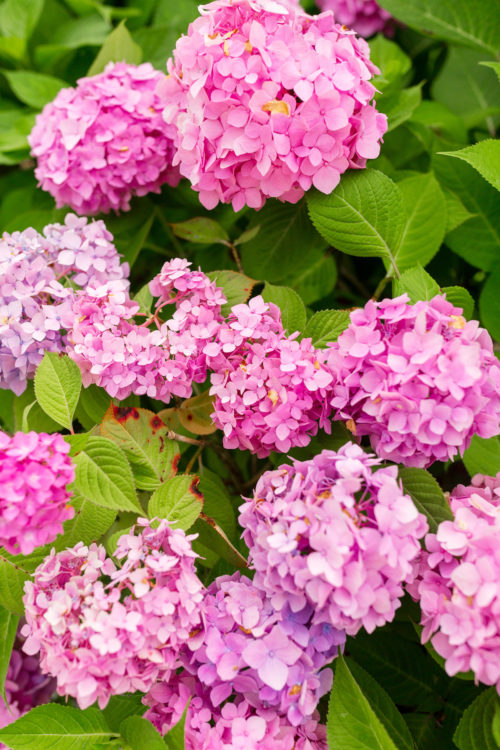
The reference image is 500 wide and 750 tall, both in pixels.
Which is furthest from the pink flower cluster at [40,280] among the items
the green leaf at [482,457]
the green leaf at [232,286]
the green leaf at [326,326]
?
the green leaf at [482,457]

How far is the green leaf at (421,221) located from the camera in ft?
2.73

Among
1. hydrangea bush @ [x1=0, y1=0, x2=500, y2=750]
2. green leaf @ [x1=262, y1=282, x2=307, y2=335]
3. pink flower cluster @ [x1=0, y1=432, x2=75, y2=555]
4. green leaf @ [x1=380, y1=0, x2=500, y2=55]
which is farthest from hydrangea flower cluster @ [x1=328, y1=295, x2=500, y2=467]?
green leaf @ [x1=380, y1=0, x2=500, y2=55]

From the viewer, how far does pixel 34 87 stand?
1136 mm

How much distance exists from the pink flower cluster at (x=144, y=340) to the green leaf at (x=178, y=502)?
0.09 m

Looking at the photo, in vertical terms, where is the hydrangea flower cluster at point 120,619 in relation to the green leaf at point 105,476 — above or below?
below

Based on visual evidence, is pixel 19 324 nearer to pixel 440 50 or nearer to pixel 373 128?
pixel 373 128

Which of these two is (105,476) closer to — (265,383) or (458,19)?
(265,383)

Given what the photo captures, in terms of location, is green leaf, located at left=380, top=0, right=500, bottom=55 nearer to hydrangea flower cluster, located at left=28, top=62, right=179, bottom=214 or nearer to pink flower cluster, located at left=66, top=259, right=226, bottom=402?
hydrangea flower cluster, located at left=28, top=62, right=179, bottom=214

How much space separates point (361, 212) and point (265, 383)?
9.2 inches

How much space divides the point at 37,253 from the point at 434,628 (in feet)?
1.84

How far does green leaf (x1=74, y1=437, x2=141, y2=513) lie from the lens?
652mm

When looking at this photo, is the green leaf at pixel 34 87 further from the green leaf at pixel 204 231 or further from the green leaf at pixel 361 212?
the green leaf at pixel 361 212

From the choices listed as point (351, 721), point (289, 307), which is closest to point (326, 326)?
point (289, 307)

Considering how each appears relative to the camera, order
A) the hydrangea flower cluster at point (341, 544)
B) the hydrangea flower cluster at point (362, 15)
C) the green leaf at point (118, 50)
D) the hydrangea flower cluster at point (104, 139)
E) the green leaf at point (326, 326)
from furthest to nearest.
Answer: the hydrangea flower cluster at point (362, 15) → the green leaf at point (118, 50) → the hydrangea flower cluster at point (104, 139) → the green leaf at point (326, 326) → the hydrangea flower cluster at point (341, 544)
